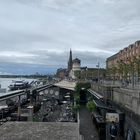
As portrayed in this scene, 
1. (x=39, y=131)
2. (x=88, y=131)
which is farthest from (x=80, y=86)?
(x=39, y=131)

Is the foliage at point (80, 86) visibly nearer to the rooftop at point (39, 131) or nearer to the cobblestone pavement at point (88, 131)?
the cobblestone pavement at point (88, 131)

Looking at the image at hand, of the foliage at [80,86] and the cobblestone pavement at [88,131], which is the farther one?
the foliage at [80,86]

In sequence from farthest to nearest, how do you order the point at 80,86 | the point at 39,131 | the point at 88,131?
the point at 80,86 → the point at 88,131 → the point at 39,131

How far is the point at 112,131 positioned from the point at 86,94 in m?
57.9

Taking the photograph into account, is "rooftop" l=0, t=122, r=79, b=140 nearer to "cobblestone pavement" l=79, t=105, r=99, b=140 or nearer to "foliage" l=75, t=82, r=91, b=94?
"cobblestone pavement" l=79, t=105, r=99, b=140

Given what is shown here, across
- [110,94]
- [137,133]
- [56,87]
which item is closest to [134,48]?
[56,87]

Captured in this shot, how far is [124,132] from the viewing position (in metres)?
32.7

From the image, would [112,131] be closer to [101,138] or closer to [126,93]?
[126,93]

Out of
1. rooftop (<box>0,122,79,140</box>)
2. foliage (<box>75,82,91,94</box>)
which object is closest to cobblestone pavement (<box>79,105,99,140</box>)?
rooftop (<box>0,122,79,140</box>)

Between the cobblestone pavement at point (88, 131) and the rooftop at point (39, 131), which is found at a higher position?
the rooftop at point (39, 131)

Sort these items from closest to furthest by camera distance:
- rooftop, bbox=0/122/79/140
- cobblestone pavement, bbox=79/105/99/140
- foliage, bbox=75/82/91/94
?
1. rooftop, bbox=0/122/79/140
2. cobblestone pavement, bbox=79/105/99/140
3. foliage, bbox=75/82/91/94

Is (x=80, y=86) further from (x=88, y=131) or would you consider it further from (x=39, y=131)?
(x=39, y=131)

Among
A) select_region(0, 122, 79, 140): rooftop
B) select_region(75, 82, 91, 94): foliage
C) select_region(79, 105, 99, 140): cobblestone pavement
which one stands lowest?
select_region(79, 105, 99, 140): cobblestone pavement

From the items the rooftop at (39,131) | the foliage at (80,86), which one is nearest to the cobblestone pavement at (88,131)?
the rooftop at (39,131)
